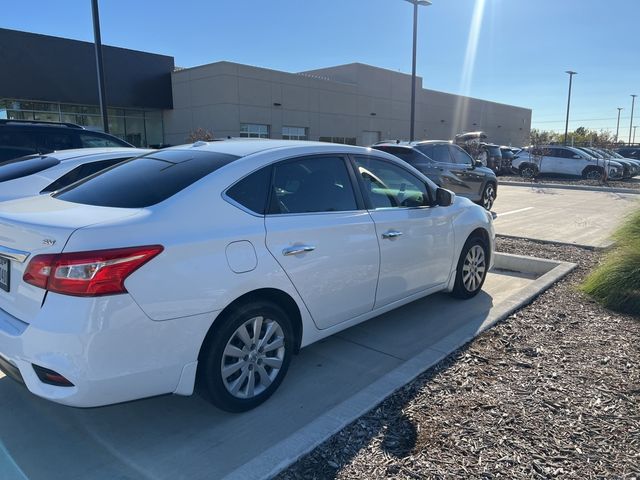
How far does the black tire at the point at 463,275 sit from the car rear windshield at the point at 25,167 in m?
4.46

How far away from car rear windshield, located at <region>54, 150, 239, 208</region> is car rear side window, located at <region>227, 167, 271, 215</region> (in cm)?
19

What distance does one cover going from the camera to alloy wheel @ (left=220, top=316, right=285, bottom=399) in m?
3.02

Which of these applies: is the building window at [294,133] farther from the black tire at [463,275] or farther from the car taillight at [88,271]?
the car taillight at [88,271]

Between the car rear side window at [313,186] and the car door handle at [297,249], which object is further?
the car rear side window at [313,186]

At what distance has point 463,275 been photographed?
5121 millimetres

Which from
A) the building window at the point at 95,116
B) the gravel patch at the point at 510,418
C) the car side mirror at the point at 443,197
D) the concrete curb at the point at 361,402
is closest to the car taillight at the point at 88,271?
the concrete curb at the point at 361,402

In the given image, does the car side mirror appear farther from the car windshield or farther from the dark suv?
the car windshield

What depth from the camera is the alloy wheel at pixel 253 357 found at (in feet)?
9.91

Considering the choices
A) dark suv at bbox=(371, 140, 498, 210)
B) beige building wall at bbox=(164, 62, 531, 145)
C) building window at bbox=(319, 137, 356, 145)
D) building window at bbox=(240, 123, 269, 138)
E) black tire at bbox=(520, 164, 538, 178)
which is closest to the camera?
dark suv at bbox=(371, 140, 498, 210)

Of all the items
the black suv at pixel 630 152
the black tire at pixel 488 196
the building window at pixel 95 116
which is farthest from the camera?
the black suv at pixel 630 152

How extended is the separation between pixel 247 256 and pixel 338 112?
1295 inches

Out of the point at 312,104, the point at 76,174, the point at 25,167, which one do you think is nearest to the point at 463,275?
the point at 76,174

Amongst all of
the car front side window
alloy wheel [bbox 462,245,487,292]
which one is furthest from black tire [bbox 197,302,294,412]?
alloy wheel [bbox 462,245,487,292]

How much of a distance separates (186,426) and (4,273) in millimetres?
1382
